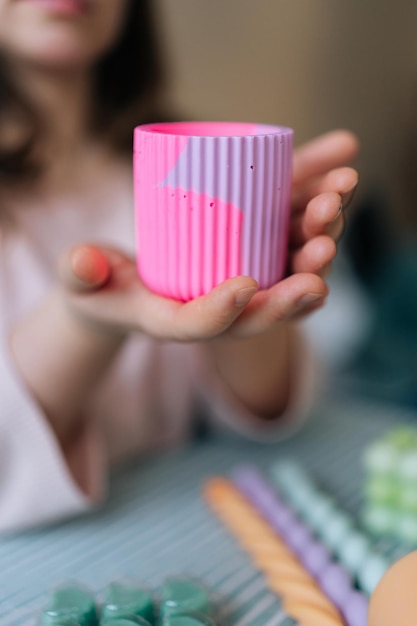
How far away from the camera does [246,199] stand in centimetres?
36

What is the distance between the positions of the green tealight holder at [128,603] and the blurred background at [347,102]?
1.86ft

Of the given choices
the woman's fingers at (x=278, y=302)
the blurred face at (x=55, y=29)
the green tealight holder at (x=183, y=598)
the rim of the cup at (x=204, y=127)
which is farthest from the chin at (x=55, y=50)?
the green tealight holder at (x=183, y=598)

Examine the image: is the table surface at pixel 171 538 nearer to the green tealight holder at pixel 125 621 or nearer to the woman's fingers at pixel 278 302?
the green tealight holder at pixel 125 621

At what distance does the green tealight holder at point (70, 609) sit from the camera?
37 cm

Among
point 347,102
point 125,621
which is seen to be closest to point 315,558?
point 125,621

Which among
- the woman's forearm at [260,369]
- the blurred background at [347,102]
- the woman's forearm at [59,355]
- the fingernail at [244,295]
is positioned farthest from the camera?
the blurred background at [347,102]

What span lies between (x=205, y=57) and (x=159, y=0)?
18 centimetres

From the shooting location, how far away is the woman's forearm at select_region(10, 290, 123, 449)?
1.57 ft

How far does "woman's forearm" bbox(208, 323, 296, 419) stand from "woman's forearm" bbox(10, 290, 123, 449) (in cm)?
15

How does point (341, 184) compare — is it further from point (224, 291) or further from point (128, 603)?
point (128, 603)

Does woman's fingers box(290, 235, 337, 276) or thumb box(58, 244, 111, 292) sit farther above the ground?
woman's fingers box(290, 235, 337, 276)

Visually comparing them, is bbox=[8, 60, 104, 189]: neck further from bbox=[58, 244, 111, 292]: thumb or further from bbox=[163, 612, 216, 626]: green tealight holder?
bbox=[163, 612, 216, 626]: green tealight holder

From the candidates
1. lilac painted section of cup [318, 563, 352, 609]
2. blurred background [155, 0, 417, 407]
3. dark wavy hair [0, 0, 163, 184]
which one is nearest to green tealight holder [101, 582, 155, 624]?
lilac painted section of cup [318, 563, 352, 609]

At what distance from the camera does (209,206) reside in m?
0.36
